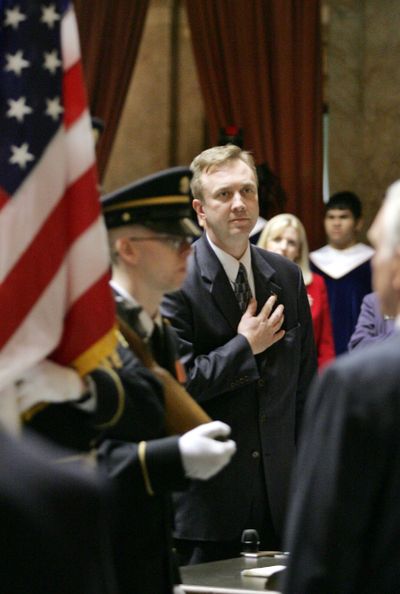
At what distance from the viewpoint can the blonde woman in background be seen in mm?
6918

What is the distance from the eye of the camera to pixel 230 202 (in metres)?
4.57

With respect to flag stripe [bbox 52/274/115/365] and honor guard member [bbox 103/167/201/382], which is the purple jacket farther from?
flag stripe [bbox 52/274/115/365]

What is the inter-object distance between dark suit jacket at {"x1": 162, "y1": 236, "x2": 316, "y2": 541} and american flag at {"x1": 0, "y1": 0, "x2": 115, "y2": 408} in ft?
4.57

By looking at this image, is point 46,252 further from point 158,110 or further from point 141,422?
point 158,110

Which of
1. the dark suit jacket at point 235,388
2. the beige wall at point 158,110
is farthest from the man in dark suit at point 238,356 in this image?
the beige wall at point 158,110

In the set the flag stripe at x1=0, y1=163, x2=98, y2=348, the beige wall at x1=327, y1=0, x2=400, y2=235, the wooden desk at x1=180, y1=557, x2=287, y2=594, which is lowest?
the wooden desk at x1=180, y1=557, x2=287, y2=594

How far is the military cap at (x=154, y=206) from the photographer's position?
3207mm

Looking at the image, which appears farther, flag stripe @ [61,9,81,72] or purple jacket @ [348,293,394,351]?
purple jacket @ [348,293,394,351]

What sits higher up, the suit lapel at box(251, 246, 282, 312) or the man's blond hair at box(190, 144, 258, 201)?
the man's blond hair at box(190, 144, 258, 201)

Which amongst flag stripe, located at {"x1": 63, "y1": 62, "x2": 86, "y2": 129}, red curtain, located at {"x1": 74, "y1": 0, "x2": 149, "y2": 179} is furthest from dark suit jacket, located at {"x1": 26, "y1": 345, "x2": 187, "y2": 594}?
red curtain, located at {"x1": 74, "y1": 0, "x2": 149, "y2": 179}

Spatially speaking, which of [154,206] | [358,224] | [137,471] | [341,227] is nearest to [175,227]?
[154,206]

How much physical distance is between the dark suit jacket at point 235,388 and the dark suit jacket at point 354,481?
1899 millimetres

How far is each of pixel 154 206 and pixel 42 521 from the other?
6.29 ft

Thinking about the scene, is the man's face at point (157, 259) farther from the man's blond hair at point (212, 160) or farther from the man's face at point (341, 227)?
the man's face at point (341, 227)
